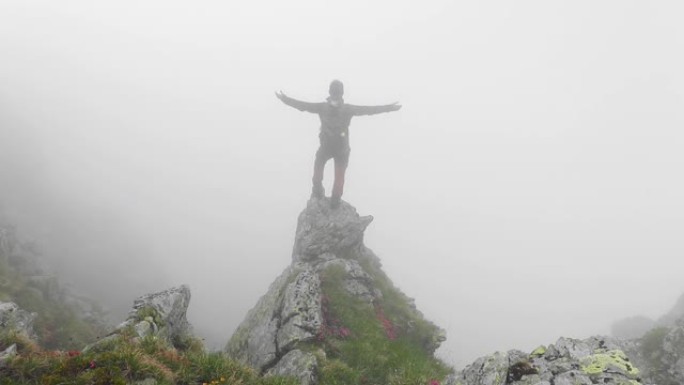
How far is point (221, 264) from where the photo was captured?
16300 cm

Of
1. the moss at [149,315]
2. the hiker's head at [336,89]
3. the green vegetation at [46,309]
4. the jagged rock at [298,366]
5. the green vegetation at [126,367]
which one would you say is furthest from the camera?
the green vegetation at [46,309]

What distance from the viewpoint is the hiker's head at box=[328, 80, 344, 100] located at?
76.9ft

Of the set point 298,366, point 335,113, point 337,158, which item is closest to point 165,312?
point 298,366

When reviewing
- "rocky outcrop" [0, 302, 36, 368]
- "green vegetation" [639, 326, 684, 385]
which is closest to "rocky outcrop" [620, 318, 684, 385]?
"green vegetation" [639, 326, 684, 385]

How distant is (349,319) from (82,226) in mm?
78864

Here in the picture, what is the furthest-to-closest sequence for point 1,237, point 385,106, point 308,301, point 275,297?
point 1,237, point 385,106, point 275,297, point 308,301

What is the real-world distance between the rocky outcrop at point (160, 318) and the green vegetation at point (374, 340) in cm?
458

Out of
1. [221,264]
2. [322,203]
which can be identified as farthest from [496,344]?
[322,203]

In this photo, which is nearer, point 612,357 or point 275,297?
point 612,357

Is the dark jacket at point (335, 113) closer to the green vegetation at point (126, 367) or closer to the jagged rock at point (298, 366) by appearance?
the jagged rock at point (298, 366)

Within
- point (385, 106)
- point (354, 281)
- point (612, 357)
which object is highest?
point (385, 106)

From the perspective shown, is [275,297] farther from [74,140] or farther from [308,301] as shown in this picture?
[74,140]

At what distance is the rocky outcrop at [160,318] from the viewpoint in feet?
38.4

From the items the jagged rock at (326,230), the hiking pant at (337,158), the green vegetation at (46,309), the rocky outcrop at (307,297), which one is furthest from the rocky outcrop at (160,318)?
the green vegetation at (46,309)
